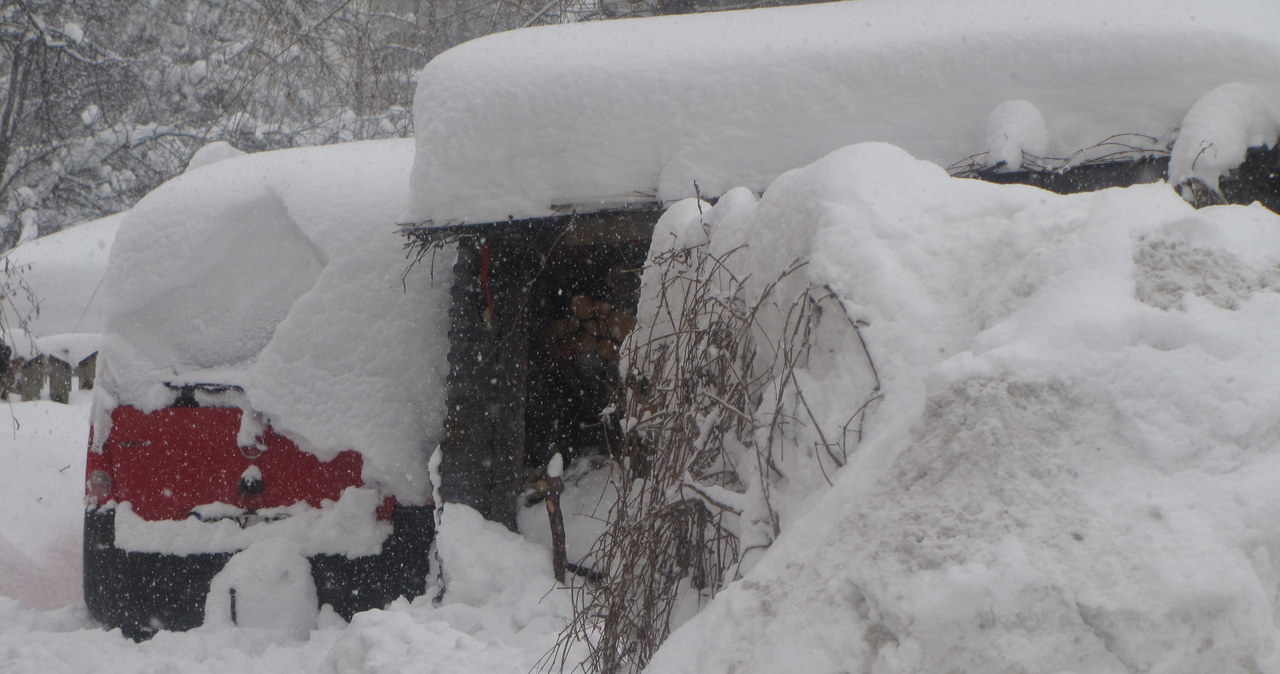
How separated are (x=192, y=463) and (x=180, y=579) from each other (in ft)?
1.70

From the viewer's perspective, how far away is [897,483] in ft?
5.37

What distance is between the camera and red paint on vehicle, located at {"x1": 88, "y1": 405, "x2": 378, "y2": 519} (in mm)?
4477

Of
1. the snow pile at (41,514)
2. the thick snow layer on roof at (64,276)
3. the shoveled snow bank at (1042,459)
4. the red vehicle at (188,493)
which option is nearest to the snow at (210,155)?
the snow pile at (41,514)

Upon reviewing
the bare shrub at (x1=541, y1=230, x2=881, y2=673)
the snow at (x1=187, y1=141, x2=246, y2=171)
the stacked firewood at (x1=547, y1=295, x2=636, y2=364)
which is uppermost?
the snow at (x1=187, y1=141, x2=246, y2=171)

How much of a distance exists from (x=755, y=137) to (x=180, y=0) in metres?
7.43

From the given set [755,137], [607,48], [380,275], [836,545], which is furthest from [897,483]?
[380,275]

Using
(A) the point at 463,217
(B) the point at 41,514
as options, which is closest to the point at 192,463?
(A) the point at 463,217

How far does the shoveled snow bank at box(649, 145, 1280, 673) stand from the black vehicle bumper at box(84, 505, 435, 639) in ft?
10.1

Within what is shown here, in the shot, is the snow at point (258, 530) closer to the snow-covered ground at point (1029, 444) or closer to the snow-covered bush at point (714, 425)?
the snow-covered bush at point (714, 425)

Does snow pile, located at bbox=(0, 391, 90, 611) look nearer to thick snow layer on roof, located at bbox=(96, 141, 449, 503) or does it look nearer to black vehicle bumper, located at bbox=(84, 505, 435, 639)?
black vehicle bumper, located at bbox=(84, 505, 435, 639)

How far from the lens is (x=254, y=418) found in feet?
14.6

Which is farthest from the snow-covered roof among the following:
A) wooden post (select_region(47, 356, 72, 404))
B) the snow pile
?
wooden post (select_region(47, 356, 72, 404))

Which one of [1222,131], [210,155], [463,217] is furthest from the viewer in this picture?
[210,155]

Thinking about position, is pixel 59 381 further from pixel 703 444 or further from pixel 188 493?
pixel 703 444
